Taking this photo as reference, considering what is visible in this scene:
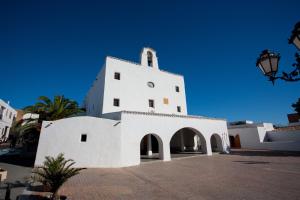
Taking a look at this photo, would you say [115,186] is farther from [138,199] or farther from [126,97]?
[126,97]

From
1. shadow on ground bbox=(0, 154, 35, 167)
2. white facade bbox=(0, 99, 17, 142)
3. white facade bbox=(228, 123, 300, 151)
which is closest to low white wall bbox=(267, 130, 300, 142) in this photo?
white facade bbox=(228, 123, 300, 151)

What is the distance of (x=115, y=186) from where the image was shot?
23.6 feet

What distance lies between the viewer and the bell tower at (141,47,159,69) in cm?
2195

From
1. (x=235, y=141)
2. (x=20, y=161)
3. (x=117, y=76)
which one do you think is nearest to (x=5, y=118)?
(x=20, y=161)

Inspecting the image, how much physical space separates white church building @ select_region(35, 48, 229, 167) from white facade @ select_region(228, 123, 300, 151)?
6.80 metres

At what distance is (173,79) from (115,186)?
1829 cm

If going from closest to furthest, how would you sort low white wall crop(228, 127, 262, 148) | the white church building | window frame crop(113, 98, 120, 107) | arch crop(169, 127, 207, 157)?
the white church building → window frame crop(113, 98, 120, 107) → arch crop(169, 127, 207, 157) → low white wall crop(228, 127, 262, 148)

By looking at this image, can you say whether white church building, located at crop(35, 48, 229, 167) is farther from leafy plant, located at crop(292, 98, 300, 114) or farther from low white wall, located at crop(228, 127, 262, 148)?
leafy plant, located at crop(292, 98, 300, 114)

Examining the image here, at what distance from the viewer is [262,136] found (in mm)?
25078

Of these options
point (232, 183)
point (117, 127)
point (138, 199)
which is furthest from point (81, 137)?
point (232, 183)

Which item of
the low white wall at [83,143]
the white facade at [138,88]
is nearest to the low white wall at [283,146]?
the white facade at [138,88]

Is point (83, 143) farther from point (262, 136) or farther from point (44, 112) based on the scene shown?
→ point (262, 136)

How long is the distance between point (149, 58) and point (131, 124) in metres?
12.7

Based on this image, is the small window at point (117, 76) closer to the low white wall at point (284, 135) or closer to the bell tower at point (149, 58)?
the bell tower at point (149, 58)
